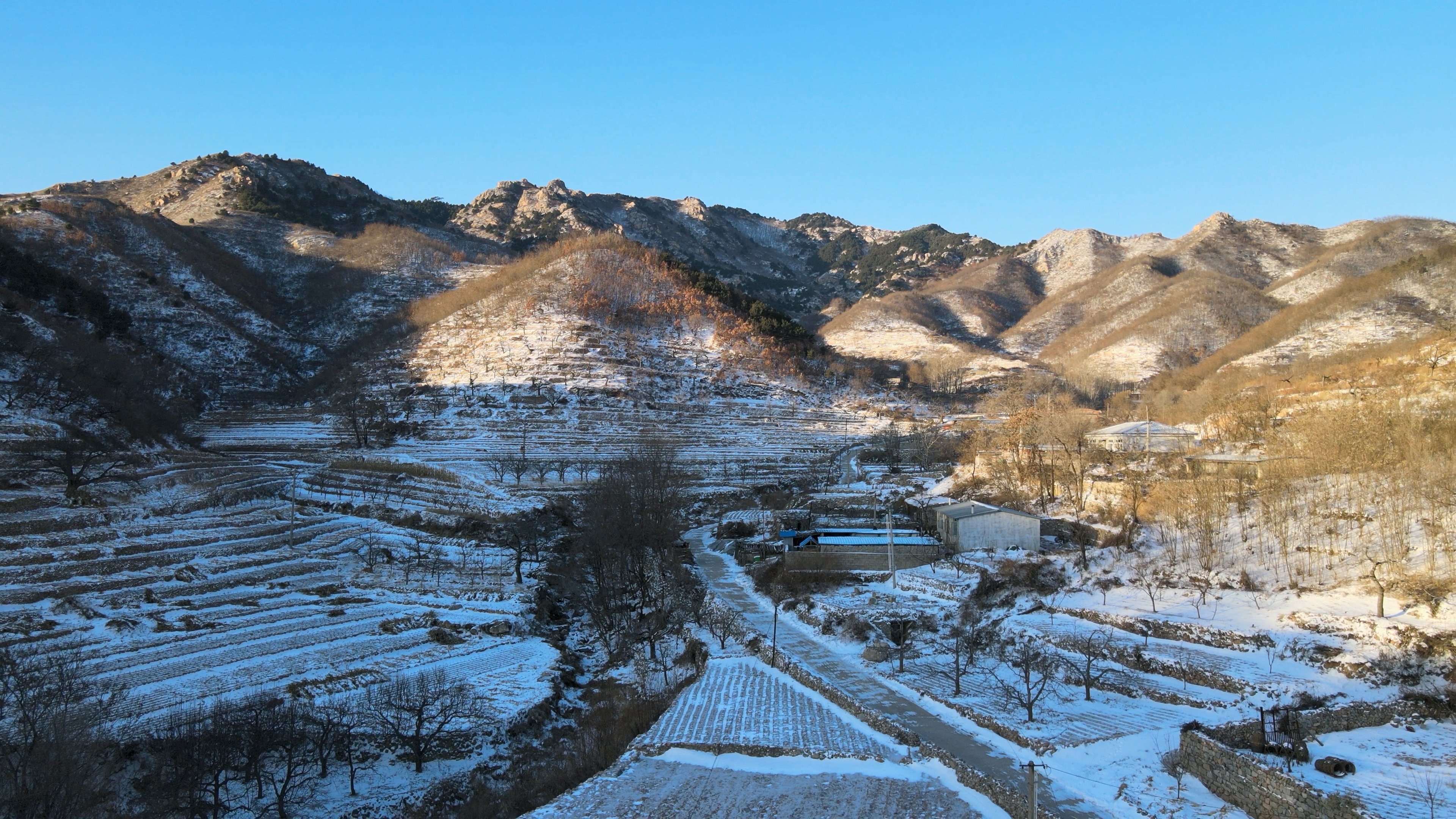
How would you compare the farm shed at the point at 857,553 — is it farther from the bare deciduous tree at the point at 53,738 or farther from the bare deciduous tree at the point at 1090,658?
the bare deciduous tree at the point at 53,738

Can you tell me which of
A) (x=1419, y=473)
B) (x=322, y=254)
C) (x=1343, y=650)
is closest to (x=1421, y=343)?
(x=1419, y=473)

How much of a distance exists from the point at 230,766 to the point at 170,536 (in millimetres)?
20996

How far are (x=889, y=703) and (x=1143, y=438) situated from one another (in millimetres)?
31131

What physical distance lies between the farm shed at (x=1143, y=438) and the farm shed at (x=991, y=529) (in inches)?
426

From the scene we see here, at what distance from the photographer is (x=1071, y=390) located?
82.1 metres

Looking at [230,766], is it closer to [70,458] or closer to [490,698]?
[490,698]

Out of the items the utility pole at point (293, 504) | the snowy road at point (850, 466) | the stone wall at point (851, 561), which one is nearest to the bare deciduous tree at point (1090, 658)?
the stone wall at point (851, 561)

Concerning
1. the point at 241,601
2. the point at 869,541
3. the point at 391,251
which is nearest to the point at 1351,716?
the point at 869,541

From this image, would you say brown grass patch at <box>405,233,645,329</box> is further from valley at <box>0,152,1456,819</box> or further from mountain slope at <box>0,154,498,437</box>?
valley at <box>0,152,1456,819</box>

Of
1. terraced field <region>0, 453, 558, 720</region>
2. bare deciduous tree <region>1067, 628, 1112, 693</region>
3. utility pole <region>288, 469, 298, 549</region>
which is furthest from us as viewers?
utility pole <region>288, 469, 298, 549</region>

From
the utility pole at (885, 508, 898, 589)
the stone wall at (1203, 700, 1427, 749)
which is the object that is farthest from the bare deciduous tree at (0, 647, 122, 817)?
the utility pole at (885, 508, 898, 589)

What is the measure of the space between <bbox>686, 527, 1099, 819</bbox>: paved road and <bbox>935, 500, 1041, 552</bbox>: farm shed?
957 centimetres

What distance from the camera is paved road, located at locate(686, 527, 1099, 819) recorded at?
1309 cm

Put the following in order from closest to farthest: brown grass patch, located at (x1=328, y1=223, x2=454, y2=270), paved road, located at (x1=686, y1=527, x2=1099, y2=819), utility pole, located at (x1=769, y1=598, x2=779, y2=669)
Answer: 1. paved road, located at (x1=686, y1=527, x2=1099, y2=819)
2. utility pole, located at (x1=769, y1=598, x2=779, y2=669)
3. brown grass patch, located at (x1=328, y1=223, x2=454, y2=270)
